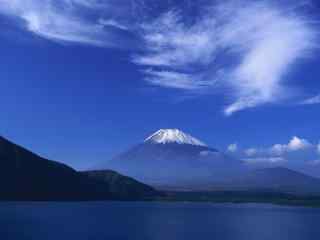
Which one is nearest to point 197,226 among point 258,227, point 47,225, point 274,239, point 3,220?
point 258,227

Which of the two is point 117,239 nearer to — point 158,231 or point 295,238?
point 158,231

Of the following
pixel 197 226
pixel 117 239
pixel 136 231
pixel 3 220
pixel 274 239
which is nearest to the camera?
pixel 117 239

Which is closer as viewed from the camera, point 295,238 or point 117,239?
point 117,239

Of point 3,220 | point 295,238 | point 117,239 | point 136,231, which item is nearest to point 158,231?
point 136,231

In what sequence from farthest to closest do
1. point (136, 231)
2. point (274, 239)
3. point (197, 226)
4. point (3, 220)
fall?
point (197, 226)
point (3, 220)
point (136, 231)
point (274, 239)

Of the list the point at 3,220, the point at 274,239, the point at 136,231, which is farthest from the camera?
the point at 3,220

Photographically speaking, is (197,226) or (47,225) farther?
(197,226)

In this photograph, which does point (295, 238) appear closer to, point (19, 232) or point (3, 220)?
point (19, 232)

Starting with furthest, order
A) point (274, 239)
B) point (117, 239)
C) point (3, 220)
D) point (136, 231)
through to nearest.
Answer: point (3, 220), point (136, 231), point (274, 239), point (117, 239)

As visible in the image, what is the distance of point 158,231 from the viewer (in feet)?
393

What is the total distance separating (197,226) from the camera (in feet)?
447

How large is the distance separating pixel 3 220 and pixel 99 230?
1169 inches

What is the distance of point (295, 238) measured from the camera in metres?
113

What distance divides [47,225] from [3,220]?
46.6 ft
